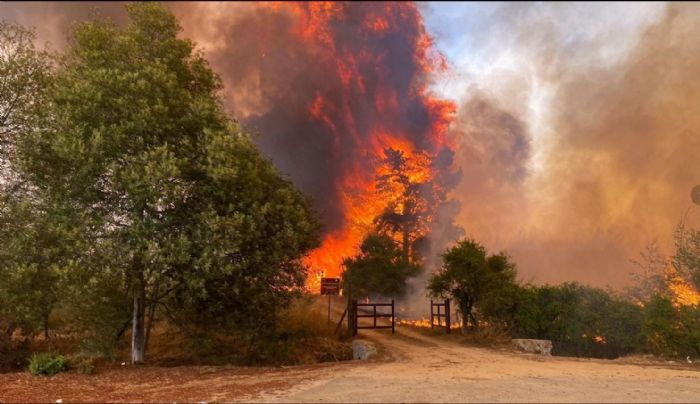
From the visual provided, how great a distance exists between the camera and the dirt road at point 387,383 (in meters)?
11.6

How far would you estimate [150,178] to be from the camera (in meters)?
14.6

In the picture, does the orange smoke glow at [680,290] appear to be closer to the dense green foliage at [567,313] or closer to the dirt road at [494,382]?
the dense green foliage at [567,313]

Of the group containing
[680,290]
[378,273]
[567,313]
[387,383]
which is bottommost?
[387,383]

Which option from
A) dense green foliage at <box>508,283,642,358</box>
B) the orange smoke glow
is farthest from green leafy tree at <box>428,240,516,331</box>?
the orange smoke glow

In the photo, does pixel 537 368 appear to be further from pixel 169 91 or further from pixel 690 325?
pixel 169 91

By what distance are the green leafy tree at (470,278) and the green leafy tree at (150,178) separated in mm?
15575

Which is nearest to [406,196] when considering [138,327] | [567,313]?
[567,313]

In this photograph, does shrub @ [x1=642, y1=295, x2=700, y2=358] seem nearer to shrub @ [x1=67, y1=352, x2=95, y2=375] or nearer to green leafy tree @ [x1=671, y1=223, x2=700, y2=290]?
green leafy tree @ [x1=671, y1=223, x2=700, y2=290]

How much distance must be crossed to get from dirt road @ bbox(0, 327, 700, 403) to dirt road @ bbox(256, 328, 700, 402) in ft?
0.08

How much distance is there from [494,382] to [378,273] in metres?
40.7

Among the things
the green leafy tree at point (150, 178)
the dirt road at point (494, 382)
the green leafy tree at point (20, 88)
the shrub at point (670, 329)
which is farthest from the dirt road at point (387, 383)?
the green leafy tree at point (20, 88)

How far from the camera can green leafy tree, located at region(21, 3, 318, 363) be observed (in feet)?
49.4

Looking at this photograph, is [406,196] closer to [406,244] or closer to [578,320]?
[406,244]

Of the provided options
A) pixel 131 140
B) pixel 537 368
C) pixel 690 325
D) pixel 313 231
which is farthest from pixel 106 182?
pixel 690 325
